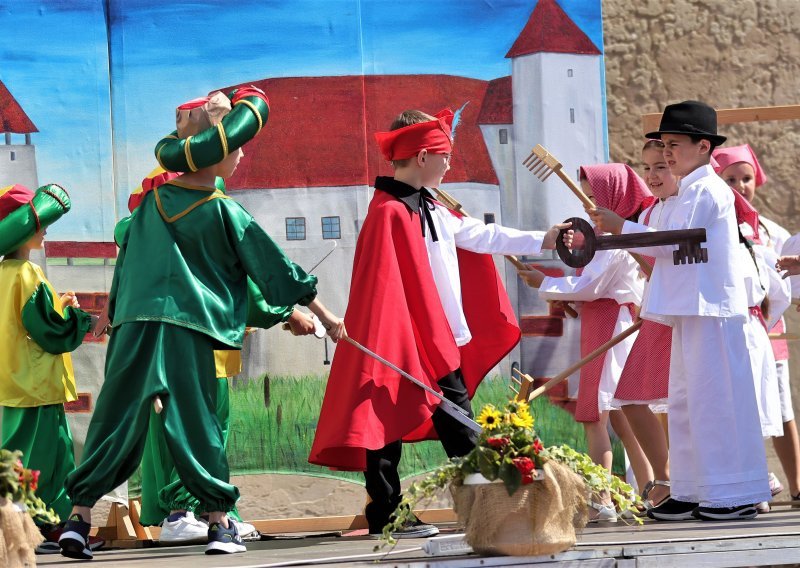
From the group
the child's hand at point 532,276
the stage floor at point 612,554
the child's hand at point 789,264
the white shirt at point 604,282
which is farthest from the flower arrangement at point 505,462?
the child's hand at point 532,276

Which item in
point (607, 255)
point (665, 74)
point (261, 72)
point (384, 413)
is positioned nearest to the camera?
point (384, 413)

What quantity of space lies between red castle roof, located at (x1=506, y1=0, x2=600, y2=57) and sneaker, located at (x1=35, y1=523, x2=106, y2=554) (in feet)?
10.9

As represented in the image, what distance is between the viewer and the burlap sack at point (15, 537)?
3965 millimetres

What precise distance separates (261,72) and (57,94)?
1039 mm

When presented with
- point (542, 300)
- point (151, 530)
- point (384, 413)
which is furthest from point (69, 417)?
point (542, 300)

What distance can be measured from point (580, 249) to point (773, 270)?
1.58 m

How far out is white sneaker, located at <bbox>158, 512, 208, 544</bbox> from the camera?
5.96 meters

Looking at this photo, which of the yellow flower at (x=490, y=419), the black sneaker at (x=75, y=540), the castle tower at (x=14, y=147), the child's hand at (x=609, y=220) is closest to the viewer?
the yellow flower at (x=490, y=419)

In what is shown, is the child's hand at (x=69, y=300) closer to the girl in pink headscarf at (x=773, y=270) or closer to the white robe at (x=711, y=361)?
the white robe at (x=711, y=361)

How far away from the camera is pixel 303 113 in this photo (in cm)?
723

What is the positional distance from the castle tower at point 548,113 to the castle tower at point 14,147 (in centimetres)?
248

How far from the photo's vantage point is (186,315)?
199 inches

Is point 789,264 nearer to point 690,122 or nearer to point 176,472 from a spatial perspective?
point 690,122

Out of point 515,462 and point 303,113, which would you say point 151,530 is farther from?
point 515,462
